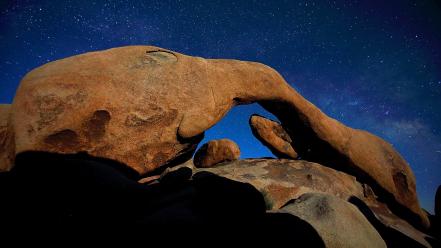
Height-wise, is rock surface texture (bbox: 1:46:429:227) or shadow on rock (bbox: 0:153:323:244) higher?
rock surface texture (bbox: 1:46:429:227)

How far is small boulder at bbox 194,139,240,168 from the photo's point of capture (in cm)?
809

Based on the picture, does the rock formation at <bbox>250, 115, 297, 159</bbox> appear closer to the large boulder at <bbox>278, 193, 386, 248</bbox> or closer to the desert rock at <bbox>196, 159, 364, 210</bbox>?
the desert rock at <bbox>196, 159, 364, 210</bbox>

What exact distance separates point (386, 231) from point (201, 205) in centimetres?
600

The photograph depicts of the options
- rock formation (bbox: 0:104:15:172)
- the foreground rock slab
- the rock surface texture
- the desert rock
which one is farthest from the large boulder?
rock formation (bbox: 0:104:15:172)

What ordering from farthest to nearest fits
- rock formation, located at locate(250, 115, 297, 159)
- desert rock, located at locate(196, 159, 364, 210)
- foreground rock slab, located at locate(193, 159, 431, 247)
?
rock formation, located at locate(250, 115, 297, 159)
desert rock, located at locate(196, 159, 364, 210)
foreground rock slab, located at locate(193, 159, 431, 247)

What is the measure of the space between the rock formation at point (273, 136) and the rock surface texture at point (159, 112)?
1.28ft

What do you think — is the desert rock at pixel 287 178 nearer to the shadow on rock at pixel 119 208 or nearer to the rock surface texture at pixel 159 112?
the rock surface texture at pixel 159 112

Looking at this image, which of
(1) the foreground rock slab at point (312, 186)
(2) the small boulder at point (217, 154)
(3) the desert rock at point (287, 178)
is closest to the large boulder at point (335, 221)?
(1) the foreground rock slab at point (312, 186)

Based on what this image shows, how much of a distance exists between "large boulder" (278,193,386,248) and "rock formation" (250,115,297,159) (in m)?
4.76

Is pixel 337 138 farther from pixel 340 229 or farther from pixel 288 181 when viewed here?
pixel 340 229


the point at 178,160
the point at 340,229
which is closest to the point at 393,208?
the point at 340,229

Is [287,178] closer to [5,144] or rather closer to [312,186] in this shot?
[312,186]

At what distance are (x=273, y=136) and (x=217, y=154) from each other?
227 centimetres

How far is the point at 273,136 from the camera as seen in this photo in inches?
345
